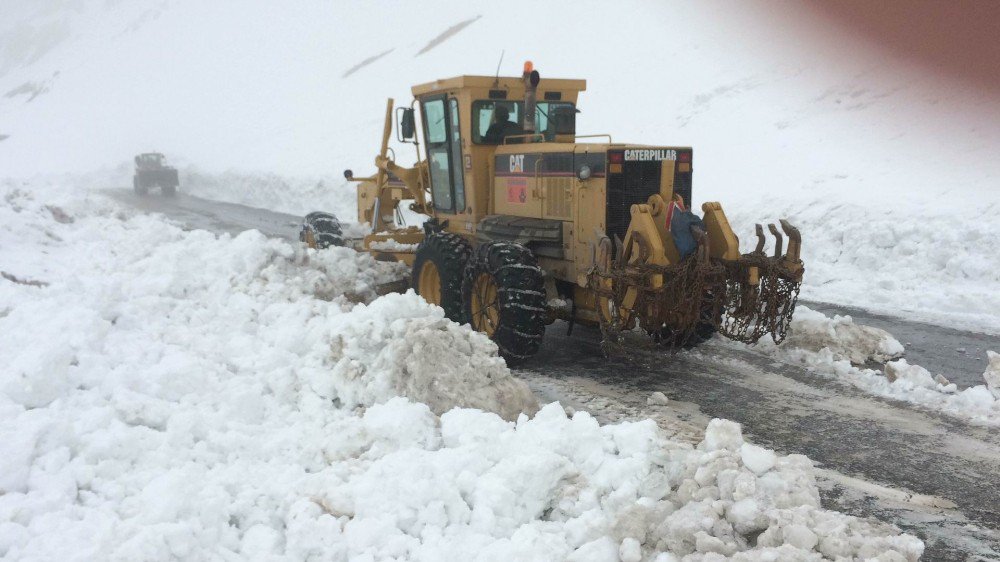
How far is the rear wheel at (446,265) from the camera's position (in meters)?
8.58

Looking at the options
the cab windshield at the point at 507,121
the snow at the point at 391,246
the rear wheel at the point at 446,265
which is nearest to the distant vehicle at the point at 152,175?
the snow at the point at 391,246

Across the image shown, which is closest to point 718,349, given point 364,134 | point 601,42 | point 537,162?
point 537,162

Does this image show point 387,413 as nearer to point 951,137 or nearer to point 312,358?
point 312,358

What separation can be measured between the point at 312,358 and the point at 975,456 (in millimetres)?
4679

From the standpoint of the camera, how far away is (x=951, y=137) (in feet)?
50.2

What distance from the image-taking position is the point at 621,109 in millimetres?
25188

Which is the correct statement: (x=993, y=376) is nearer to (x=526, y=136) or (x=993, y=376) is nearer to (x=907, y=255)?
(x=526, y=136)

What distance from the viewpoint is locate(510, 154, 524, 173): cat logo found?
8.52m

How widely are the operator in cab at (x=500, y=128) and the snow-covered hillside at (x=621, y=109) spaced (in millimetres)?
2874

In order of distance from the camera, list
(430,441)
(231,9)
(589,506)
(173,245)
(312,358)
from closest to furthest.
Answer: (589,506) < (430,441) < (312,358) < (173,245) < (231,9)

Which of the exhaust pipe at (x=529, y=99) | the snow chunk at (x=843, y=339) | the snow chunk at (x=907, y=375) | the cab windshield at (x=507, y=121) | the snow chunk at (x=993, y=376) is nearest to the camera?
the snow chunk at (x=993, y=376)

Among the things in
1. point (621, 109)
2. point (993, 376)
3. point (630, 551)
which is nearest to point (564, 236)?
point (993, 376)

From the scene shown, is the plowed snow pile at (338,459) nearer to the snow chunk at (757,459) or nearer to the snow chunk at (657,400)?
the snow chunk at (757,459)

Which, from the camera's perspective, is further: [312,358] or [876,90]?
[876,90]
